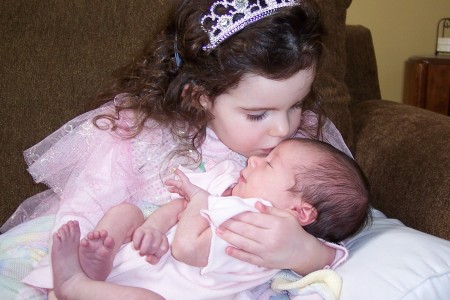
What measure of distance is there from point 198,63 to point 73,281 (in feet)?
1.59

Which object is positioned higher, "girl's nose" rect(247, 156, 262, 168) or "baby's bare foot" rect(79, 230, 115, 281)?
"girl's nose" rect(247, 156, 262, 168)

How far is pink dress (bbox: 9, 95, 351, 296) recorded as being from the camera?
104 cm

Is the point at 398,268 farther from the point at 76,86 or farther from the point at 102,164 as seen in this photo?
the point at 76,86

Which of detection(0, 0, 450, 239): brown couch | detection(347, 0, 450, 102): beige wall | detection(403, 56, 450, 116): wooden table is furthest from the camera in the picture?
detection(347, 0, 450, 102): beige wall

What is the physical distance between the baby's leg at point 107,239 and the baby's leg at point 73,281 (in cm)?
2

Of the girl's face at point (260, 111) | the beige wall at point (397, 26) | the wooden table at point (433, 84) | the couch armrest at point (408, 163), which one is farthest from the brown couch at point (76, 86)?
the beige wall at point (397, 26)

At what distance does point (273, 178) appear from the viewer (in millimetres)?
957

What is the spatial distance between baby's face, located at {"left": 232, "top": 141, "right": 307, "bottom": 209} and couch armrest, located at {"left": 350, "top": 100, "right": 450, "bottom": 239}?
0.31m

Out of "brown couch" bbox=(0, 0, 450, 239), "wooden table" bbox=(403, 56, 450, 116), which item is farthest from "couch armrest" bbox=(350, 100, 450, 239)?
"wooden table" bbox=(403, 56, 450, 116)

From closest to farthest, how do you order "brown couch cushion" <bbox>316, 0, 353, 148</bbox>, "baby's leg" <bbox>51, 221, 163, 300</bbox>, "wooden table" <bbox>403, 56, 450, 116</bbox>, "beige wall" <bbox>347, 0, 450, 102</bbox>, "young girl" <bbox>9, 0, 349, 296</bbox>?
"baby's leg" <bbox>51, 221, 163, 300</bbox> → "young girl" <bbox>9, 0, 349, 296</bbox> → "brown couch cushion" <bbox>316, 0, 353, 148</bbox> → "wooden table" <bbox>403, 56, 450, 116</bbox> → "beige wall" <bbox>347, 0, 450, 102</bbox>

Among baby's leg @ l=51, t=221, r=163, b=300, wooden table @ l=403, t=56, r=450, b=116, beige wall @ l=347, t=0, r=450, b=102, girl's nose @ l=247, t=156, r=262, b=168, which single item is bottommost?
wooden table @ l=403, t=56, r=450, b=116

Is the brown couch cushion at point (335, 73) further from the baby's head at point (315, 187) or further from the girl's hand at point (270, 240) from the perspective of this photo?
the girl's hand at point (270, 240)

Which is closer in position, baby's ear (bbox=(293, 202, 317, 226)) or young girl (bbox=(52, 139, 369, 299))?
young girl (bbox=(52, 139, 369, 299))

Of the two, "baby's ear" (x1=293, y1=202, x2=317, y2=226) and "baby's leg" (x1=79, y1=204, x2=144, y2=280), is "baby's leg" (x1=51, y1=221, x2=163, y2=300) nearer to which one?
"baby's leg" (x1=79, y1=204, x2=144, y2=280)
